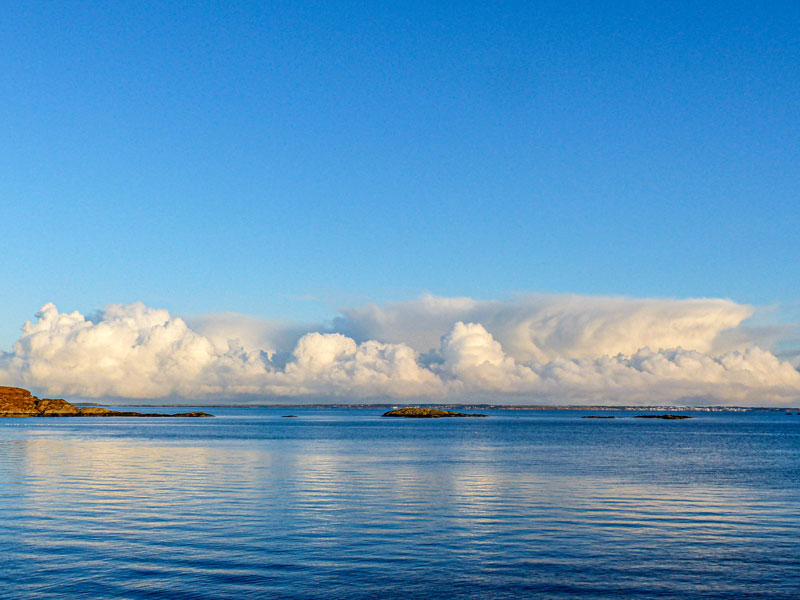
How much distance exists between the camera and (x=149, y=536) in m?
31.3

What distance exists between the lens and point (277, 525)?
113 feet

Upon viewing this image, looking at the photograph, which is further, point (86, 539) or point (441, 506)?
point (441, 506)

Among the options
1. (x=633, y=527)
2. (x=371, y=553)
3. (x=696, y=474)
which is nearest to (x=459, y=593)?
(x=371, y=553)

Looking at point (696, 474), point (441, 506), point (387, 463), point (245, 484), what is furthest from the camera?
point (387, 463)

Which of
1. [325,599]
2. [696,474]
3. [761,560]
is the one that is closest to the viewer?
[325,599]

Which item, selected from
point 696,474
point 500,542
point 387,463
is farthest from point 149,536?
point 696,474

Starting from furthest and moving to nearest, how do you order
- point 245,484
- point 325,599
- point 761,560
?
point 245,484 → point 761,560 → point 325,599

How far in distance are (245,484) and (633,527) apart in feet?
96.3

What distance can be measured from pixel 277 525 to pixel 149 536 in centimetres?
609

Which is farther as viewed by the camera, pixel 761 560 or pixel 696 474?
pixel 696 474

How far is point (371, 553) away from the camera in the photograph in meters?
28.2

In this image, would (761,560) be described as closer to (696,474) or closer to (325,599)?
(325,599)

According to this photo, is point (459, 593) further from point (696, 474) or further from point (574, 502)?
point (696, 474)

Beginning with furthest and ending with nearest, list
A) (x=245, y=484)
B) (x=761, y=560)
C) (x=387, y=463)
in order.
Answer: (x=387, y=463), (x=245, y=484), (x=761, y=560)
